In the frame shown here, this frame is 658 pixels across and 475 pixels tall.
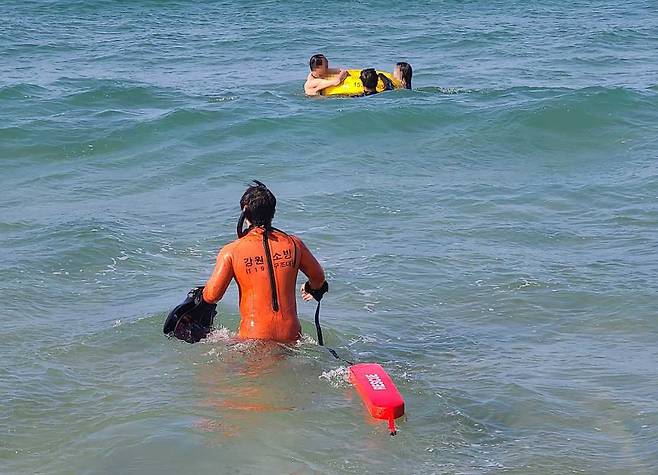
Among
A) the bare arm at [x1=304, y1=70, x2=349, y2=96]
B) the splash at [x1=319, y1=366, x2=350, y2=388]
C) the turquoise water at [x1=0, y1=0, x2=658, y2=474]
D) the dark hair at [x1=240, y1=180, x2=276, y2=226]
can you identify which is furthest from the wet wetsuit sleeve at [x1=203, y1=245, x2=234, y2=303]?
the bare arm at [x1=304, y1=70, x2=349, y2=96]

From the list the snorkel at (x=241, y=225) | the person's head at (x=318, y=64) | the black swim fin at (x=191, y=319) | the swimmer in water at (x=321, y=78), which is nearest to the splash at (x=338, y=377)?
the black swim fin at (x=191, y=319)

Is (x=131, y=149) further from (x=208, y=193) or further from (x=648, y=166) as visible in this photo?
(x=648, y=166)

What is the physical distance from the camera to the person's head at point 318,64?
1636cm

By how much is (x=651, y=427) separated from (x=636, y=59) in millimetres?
15296

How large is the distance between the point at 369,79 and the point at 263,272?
416 inches

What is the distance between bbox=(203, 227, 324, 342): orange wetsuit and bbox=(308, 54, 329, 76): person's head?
10278 mm

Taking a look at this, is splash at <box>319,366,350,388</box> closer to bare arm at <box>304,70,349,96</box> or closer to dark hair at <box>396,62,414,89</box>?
bare arm at <box>304,70,349,96</box>

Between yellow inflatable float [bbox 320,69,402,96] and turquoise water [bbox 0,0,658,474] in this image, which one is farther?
yellow inflatable float [bbox 320,69,402,96]

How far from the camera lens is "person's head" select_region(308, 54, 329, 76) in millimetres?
16359

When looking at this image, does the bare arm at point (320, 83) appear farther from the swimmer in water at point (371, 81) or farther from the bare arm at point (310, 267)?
the bare arm at point (310, 267)

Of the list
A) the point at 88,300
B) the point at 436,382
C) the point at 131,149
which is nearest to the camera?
the point at 436,382

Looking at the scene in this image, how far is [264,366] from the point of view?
645 cm

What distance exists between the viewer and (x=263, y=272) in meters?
6.29

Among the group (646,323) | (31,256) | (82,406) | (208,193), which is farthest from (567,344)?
(208,193)
